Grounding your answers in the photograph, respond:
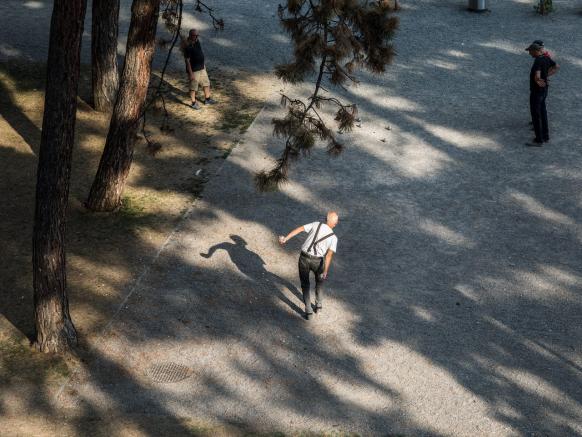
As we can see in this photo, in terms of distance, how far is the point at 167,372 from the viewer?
35.5ft

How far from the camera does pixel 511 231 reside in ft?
44.7

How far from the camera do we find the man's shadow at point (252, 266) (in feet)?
40.5

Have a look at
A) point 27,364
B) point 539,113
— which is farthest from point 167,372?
point 539,113

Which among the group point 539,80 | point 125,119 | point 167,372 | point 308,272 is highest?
point 539,80

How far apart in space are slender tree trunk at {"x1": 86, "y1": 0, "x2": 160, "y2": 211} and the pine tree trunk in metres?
3.04

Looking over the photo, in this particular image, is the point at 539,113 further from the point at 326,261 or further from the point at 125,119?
the point at 125,119

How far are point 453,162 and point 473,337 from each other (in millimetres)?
5075

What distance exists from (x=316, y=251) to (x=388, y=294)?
152 cm

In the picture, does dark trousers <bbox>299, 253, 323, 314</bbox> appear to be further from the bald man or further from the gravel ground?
the gravel ground

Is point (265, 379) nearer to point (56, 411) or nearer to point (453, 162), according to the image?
point (56, 411)

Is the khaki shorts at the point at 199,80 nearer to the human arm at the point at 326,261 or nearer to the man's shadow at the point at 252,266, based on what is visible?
the man's shadow at the point at 252,266

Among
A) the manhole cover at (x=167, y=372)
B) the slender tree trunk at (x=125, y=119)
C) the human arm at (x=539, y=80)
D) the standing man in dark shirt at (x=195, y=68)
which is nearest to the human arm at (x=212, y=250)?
the slender tree trunk at (x=125, y=119)

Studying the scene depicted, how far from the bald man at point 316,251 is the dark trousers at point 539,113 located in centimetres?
613

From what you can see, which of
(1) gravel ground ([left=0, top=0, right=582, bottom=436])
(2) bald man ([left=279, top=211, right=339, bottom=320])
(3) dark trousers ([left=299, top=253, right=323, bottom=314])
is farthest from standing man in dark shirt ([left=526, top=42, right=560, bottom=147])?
(3) dark trousers ([left=299, top=253, right=323, bottom=314])
